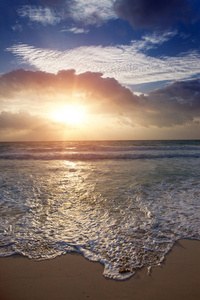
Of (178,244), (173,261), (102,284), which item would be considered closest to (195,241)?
(178,244)

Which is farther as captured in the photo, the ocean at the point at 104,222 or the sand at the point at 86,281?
the ocean at the point at 104,222

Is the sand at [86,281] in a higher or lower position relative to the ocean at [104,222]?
lower

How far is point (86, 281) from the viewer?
120 inches

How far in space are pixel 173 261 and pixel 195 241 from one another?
3.39 feet

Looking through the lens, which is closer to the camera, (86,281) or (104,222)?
(86,281)

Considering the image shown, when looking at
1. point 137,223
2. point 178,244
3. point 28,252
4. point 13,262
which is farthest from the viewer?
point 137,223

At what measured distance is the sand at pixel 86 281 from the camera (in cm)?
279

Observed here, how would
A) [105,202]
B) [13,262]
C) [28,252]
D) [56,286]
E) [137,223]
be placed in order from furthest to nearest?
[105,202]
[137,223]
[28,252]
[13,262]
[56,286]

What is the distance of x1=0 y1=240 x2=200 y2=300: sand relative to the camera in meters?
2.79

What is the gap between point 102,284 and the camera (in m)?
2.99

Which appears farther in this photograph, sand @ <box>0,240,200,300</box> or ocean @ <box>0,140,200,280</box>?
ocean @ <box>0,140,200,280</box>

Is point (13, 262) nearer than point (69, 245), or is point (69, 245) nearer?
point (13, 262)

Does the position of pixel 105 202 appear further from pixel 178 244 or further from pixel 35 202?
pixel 178 244

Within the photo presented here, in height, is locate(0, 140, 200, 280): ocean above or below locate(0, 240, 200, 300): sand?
above
